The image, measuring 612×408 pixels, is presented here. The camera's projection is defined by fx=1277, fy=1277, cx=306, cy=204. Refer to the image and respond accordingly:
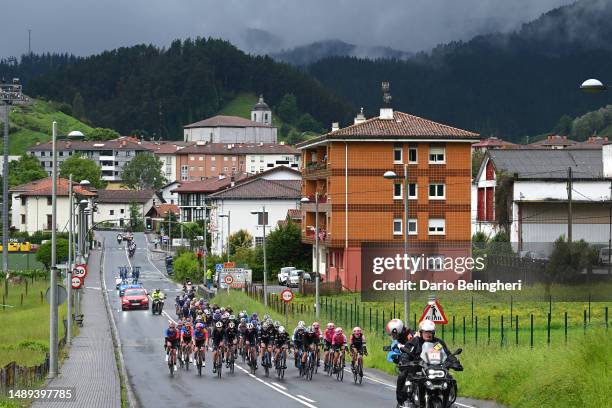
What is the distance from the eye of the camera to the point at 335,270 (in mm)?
83750

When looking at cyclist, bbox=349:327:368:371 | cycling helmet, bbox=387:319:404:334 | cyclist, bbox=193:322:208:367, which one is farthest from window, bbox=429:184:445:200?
cycling helmet, bbox=387:319:404:334

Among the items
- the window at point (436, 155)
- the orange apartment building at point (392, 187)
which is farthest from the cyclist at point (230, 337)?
the window at point (436, 155)

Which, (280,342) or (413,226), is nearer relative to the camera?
(280,342)

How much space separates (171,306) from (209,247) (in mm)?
47752

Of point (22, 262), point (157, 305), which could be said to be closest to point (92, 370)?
point (157, 305)

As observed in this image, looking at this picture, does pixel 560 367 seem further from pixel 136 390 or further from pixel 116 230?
pixel 116 230

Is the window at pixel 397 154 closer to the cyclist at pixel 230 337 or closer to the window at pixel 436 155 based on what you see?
the window at pixel 436 155

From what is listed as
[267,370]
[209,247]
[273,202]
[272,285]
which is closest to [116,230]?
[209,247]

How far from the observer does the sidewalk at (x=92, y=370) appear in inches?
1093

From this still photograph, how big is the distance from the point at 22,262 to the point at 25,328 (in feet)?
247

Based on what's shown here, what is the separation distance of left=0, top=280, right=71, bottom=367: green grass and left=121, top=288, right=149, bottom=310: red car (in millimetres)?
4339

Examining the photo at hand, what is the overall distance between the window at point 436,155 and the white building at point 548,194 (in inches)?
145

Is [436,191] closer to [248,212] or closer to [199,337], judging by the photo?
[248,212]

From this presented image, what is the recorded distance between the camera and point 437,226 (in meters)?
83.8
